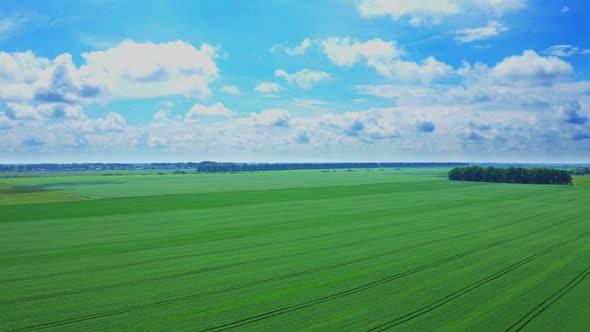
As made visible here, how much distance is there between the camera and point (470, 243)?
30.8m

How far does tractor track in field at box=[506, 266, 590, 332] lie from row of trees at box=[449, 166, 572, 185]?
353ft

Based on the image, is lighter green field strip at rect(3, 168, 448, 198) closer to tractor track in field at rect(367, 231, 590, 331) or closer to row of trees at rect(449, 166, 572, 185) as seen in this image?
row of trees at rect(449, 166, 572, 185)

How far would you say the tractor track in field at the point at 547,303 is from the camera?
1532cm

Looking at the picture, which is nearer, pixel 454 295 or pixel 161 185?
pixel 454 295

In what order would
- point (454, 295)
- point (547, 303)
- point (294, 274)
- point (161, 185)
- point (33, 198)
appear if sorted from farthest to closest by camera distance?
point (161, 185)
point (33, 198)
point (294, 274)
point (454, 295)
point (547, 303)

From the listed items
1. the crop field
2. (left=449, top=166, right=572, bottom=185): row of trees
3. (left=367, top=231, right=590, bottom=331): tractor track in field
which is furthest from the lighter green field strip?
(left=367, top=231, right=590, bottom=331): tractor track in field

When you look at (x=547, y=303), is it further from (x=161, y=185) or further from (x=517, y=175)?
(x=517, y=175)

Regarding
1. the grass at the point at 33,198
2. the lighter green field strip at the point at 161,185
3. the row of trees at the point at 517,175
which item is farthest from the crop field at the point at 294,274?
the row of trees at the point at 517,175

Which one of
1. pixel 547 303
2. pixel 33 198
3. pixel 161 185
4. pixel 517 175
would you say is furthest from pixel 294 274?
pixel 517 175

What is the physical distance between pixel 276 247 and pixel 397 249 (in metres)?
9.15

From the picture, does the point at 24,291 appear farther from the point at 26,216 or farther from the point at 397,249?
the point at 26,216

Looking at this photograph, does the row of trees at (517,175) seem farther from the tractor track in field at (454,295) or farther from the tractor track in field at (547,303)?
the tractor track in field at (547,303)

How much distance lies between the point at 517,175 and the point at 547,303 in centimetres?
11569

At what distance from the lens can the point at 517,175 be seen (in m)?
118
